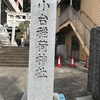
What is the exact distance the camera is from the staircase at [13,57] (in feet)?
44.3

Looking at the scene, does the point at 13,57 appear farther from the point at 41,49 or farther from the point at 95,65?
the point at 41,49

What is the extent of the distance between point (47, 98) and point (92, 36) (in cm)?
252

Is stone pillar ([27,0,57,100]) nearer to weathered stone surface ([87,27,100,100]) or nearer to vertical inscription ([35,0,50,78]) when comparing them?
vertical inscription ([35,0,50,78])

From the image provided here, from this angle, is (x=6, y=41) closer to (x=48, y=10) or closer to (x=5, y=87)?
(x=5, y=87)

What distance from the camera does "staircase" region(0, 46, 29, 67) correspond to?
13.5 m

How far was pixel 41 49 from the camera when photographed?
495 cm

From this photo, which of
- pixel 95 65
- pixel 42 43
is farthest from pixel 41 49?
pixel 95 65

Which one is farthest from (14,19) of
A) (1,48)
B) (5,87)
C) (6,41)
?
(5,87)

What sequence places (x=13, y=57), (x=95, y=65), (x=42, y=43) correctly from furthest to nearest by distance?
(x=13, y=57)
(x=95, y=65)
(x=42, y=43)

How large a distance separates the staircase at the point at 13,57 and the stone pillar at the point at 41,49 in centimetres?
849

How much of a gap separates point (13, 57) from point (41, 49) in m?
9.57

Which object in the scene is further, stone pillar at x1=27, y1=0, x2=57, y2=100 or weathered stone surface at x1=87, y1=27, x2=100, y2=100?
weathered stone surface at x1=87, y1=27, x2=100, y2=100

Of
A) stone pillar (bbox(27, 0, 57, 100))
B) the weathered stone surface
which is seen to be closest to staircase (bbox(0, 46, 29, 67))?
the weathered stone surface

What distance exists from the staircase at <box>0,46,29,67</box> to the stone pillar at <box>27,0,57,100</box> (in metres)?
8.49
